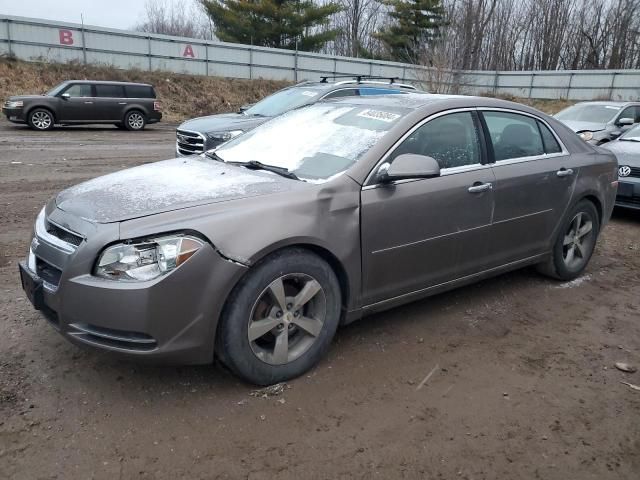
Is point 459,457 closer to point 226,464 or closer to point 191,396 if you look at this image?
point 226,464

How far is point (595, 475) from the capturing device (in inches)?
98.1

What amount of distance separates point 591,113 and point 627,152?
16.7 feet

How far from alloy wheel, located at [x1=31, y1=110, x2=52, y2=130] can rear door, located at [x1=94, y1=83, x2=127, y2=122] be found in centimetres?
158

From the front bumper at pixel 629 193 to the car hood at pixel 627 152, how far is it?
0.22 meters

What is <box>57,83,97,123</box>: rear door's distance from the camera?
1719 cm

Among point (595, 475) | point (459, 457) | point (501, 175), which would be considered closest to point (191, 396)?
point (459, 457)

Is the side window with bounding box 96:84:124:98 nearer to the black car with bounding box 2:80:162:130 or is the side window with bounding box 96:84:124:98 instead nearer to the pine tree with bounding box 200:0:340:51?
Result: the black car with bounding box 2:80:162:130

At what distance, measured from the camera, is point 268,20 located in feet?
116

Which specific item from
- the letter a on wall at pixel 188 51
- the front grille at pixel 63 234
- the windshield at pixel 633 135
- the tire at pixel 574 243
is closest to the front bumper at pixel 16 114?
the letter a on wall at pixel 188 51

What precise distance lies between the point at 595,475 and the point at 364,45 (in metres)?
48.5

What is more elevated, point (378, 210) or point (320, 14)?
point (320, 14)

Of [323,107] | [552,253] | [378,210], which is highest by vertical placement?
[323,107]

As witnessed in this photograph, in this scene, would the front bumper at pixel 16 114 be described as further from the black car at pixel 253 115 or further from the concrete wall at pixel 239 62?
the black car at pixel 253 115

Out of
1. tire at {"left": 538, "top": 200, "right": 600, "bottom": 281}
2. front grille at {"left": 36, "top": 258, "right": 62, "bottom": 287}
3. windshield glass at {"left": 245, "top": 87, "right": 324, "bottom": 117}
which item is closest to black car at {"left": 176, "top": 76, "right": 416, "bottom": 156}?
windshield glass at {"left": 245, "top": 87, "right": 324, "bottom": 117}
